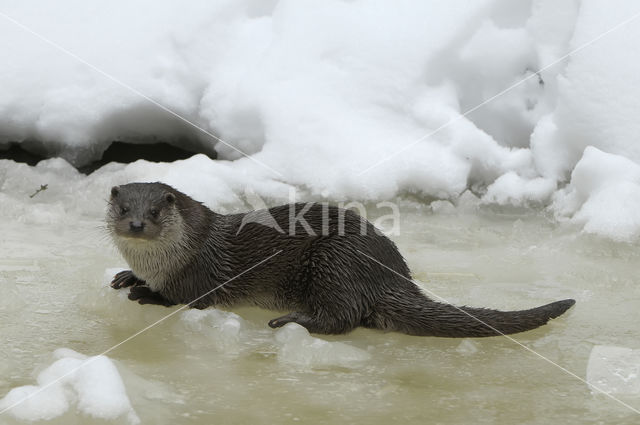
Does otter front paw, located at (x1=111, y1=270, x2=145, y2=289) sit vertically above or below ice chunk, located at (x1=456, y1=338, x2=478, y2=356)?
above

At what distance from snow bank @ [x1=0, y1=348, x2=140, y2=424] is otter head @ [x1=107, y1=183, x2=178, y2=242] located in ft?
2.24

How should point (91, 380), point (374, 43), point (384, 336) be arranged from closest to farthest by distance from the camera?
1. point (91, 380)
2. point (384, 336)
3. point (374, 43)

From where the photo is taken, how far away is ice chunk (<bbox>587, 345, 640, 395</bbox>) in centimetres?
228

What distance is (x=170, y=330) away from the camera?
8.96ft

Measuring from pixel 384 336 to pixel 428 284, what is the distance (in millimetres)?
498

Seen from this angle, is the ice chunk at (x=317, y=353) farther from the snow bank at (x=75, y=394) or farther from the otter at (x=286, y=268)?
the snow bank at (x=75, y=394)

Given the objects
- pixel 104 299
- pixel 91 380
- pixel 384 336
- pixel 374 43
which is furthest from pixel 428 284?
pixel 374 43

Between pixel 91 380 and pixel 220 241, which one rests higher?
pixel 220 241

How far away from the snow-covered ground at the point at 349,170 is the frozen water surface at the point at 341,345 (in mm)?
10

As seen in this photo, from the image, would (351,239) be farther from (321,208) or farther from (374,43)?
(374,43)

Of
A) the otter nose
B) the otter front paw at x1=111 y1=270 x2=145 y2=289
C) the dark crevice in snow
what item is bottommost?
the otter front paw at x1=111 y1=270 x2=145 y2=289

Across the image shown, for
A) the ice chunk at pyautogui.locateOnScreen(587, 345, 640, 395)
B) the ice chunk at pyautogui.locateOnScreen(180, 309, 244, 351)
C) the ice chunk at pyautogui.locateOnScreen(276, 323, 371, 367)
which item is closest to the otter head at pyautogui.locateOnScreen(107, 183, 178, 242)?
the ice chunk at pyautogui.locateOnScreen(180, 309, 244, 351)

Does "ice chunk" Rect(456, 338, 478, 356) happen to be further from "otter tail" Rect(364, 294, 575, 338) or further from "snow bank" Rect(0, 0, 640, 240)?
"snow bank" Rect(0, 0, 640, 240)

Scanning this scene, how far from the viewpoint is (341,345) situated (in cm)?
Result: 254
